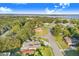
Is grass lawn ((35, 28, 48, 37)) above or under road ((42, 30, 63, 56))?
above

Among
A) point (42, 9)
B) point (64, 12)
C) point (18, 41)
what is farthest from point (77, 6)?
point (18, 41)

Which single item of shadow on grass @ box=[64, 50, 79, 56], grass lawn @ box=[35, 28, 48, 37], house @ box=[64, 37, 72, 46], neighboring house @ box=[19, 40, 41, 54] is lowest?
shadow on grass @ box=[64, 50, 79, 56]

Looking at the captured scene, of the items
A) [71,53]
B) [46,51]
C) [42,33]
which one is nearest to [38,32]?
[42,33]

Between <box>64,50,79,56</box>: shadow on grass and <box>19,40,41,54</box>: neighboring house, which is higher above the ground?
<box>19,40,41,54</box>: neighboring house

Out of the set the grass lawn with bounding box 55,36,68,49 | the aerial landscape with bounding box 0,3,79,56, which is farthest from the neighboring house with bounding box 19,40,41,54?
the grass lawn with bounding box 55,36,68,49

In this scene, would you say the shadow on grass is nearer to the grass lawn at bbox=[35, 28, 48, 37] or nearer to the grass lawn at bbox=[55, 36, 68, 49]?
the grass lawn at bbox=[55, 36, 68, 49]

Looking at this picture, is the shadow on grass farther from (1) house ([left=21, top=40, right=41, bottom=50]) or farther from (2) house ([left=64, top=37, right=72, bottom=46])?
(1) house ([left=21, top=40, right=41, bottom=50])

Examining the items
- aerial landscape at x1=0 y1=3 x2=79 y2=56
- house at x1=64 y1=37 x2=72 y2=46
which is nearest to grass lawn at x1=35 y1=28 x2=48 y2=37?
aerial landscape at x1=0 y1=3 x2=79 y2=56

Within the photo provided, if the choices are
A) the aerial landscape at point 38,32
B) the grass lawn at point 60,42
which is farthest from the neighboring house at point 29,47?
the grass lawn at point 60,42

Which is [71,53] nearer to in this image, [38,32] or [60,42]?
[60,42]
